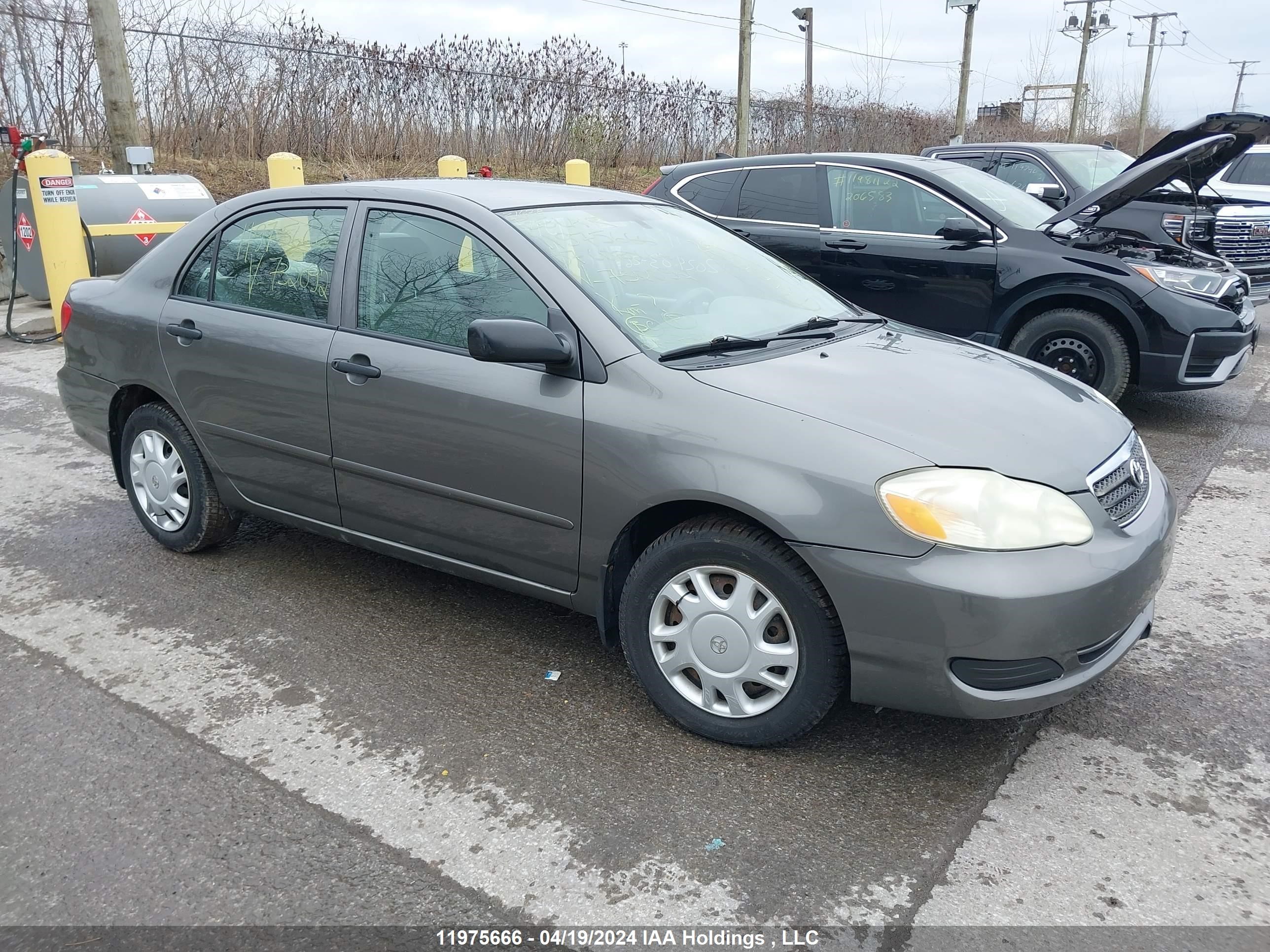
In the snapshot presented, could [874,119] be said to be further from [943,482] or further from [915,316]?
[943,482]

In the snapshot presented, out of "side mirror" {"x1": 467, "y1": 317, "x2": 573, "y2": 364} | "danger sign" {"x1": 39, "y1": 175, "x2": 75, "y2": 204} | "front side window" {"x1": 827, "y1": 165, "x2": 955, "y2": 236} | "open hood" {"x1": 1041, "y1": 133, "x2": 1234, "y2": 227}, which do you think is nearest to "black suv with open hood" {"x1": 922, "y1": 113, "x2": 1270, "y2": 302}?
"open hood" {"x1": 1041, "y1": 133, "x2": 1234, "y2": 227}

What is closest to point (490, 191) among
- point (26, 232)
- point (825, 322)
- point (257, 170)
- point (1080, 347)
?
point (825, 322)

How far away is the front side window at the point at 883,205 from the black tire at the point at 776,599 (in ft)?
15.2

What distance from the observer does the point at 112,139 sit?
37.8 ft

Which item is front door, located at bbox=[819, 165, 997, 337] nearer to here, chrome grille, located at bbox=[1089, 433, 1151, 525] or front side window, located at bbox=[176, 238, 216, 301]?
chrome grille, located at bbox=[1089, 433, 1151, 525]

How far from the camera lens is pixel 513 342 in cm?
294

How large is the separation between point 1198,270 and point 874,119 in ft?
77.8

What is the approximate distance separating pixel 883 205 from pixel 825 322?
367 cm

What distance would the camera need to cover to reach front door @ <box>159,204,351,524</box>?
12.0 feet

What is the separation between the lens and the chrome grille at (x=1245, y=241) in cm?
1051

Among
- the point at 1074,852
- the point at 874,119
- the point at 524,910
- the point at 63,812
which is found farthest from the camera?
the point at 874,119

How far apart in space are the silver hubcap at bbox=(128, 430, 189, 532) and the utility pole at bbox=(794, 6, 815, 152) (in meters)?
23.3

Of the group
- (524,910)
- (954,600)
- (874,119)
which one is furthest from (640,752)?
(874,119)

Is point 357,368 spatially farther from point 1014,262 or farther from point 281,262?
point 1014,262
